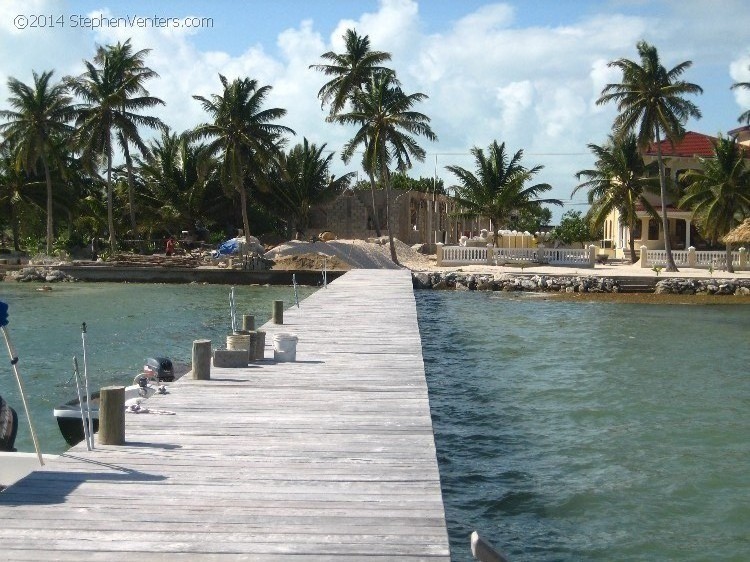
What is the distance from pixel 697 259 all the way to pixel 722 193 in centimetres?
463

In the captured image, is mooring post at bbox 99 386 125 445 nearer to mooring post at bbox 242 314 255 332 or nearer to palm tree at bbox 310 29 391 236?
mooring post at bbox 242 314 255 332

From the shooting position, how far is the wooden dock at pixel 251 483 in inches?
192

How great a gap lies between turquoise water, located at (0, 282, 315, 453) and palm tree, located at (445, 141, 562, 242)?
1090cm

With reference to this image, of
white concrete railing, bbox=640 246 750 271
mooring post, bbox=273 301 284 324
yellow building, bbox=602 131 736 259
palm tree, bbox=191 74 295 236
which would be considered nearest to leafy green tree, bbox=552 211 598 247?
yellow building, bbox=602 131 736 259

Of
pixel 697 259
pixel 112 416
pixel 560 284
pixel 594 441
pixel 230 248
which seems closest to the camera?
pixel 112 416

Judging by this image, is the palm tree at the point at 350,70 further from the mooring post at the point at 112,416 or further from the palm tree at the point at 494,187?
the mooring post at the point at 112,416

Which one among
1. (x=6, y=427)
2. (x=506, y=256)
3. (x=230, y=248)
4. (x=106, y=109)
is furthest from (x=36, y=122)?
(x=6, y=427)

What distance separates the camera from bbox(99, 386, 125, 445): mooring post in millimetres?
6734

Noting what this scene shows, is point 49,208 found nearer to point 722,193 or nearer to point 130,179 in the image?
point 130,179

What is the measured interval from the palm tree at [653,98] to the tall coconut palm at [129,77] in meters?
22.2

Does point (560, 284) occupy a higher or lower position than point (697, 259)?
lower

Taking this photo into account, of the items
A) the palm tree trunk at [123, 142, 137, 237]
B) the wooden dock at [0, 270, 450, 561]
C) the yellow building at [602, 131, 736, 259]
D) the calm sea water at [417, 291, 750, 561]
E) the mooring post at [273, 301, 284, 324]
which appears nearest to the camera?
the wooden dock at [0, 270, 450, 561]

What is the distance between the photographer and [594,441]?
1098cm

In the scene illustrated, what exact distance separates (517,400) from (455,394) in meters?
1.01
